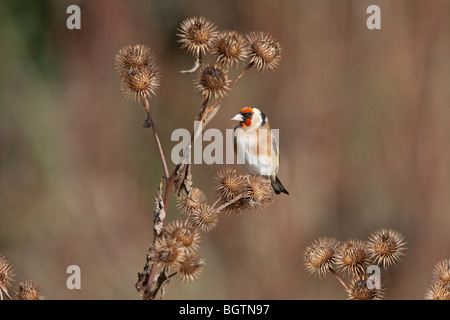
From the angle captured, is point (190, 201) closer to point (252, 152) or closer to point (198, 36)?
point (198, 36)

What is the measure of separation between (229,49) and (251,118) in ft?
3.63

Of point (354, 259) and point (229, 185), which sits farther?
point (229, 185)

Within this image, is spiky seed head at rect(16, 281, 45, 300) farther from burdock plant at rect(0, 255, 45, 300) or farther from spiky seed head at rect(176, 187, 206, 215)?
spiky seed head at rect(176, 187, 206, 215)

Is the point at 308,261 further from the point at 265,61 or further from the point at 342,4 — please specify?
the point at 342,4

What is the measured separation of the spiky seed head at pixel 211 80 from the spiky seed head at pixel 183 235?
0.48 m

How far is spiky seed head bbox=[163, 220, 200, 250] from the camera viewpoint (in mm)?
1753

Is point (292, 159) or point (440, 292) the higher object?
point (292, 159)

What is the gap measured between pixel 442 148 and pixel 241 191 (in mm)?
3080

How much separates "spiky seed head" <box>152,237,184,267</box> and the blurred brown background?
3.04 meters

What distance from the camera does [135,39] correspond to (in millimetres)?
5223

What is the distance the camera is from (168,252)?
1.72 m

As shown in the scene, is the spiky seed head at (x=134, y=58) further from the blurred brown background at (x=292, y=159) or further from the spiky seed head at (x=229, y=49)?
the blurred brown background at (x=292, y=159)

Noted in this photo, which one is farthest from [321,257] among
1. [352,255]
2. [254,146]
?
[254,146]

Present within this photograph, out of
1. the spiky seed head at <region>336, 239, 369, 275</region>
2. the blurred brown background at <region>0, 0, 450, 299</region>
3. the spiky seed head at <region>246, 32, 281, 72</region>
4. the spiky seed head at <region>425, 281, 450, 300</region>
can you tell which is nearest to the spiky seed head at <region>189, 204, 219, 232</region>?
the spiky seed head at <region>336, 239, 369, 275</region>
